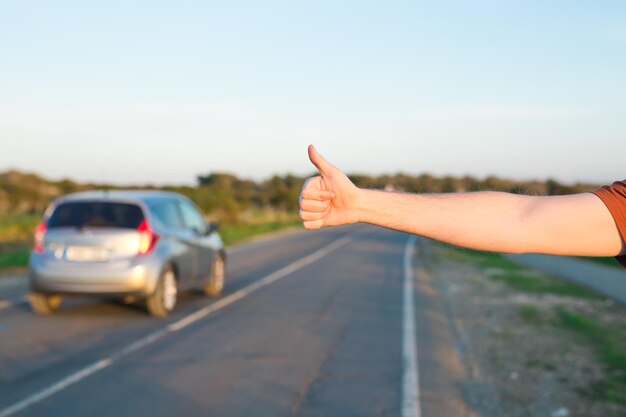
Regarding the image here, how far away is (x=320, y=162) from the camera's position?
2771 mm

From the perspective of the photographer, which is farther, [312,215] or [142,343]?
[142,343]

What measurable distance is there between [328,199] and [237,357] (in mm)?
6471

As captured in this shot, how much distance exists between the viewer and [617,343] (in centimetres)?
1060

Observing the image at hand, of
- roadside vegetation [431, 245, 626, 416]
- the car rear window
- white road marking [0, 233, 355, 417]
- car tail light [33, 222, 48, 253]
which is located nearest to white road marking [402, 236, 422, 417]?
roadside vegetation [431, 245, 626, 416]

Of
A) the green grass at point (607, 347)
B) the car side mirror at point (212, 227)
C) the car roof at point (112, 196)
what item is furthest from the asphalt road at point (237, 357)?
the car roof at point (112, 196)

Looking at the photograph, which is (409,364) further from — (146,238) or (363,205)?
(363,205)

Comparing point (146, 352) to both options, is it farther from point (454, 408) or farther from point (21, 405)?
point (454, 408)

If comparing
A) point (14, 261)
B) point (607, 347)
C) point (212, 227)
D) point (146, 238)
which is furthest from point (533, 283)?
point (14, 261)

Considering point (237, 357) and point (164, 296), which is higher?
point (164, 296)

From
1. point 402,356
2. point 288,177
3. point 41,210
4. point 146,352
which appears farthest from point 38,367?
point 288,177

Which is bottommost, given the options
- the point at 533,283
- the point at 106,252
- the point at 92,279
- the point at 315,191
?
the point at 533,283

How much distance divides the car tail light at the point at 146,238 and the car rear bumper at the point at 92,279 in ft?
0.86

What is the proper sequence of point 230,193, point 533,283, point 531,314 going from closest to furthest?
point 531,314, point 533,283, point 230,193

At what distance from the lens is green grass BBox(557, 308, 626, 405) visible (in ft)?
26.3
